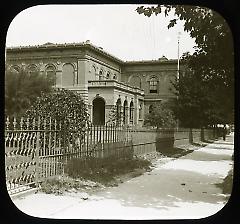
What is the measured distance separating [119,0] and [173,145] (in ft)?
35.3

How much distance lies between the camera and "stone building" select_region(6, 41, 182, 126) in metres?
3.04

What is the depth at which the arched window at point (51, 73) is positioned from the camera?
3181 mm

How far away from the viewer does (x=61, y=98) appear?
4969 mm

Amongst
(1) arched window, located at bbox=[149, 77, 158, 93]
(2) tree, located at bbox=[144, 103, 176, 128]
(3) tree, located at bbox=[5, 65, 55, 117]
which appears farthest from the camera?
(2) tree, located at bbox=[144, 103, 176, 128]

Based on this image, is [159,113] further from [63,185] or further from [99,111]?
[63,185]

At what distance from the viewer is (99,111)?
565 centimetres

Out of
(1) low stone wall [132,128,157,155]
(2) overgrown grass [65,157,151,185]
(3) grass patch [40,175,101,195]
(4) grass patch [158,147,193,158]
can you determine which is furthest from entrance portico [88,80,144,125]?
(4) grass patch [158,147,193,158]

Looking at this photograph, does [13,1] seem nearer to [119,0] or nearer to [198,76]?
[119,0]

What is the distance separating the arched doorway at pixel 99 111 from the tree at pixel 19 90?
8.32 feet

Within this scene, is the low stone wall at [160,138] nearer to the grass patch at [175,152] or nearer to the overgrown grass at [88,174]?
the grass patch at [175,152]

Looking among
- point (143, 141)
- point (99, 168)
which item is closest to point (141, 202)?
point (99, 168)

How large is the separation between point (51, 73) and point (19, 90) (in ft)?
3.57

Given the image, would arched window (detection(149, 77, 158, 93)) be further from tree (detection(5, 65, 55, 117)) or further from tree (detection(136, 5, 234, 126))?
tree (detection(5, 65, 55, 117))

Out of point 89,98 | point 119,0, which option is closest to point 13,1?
point 119,0
